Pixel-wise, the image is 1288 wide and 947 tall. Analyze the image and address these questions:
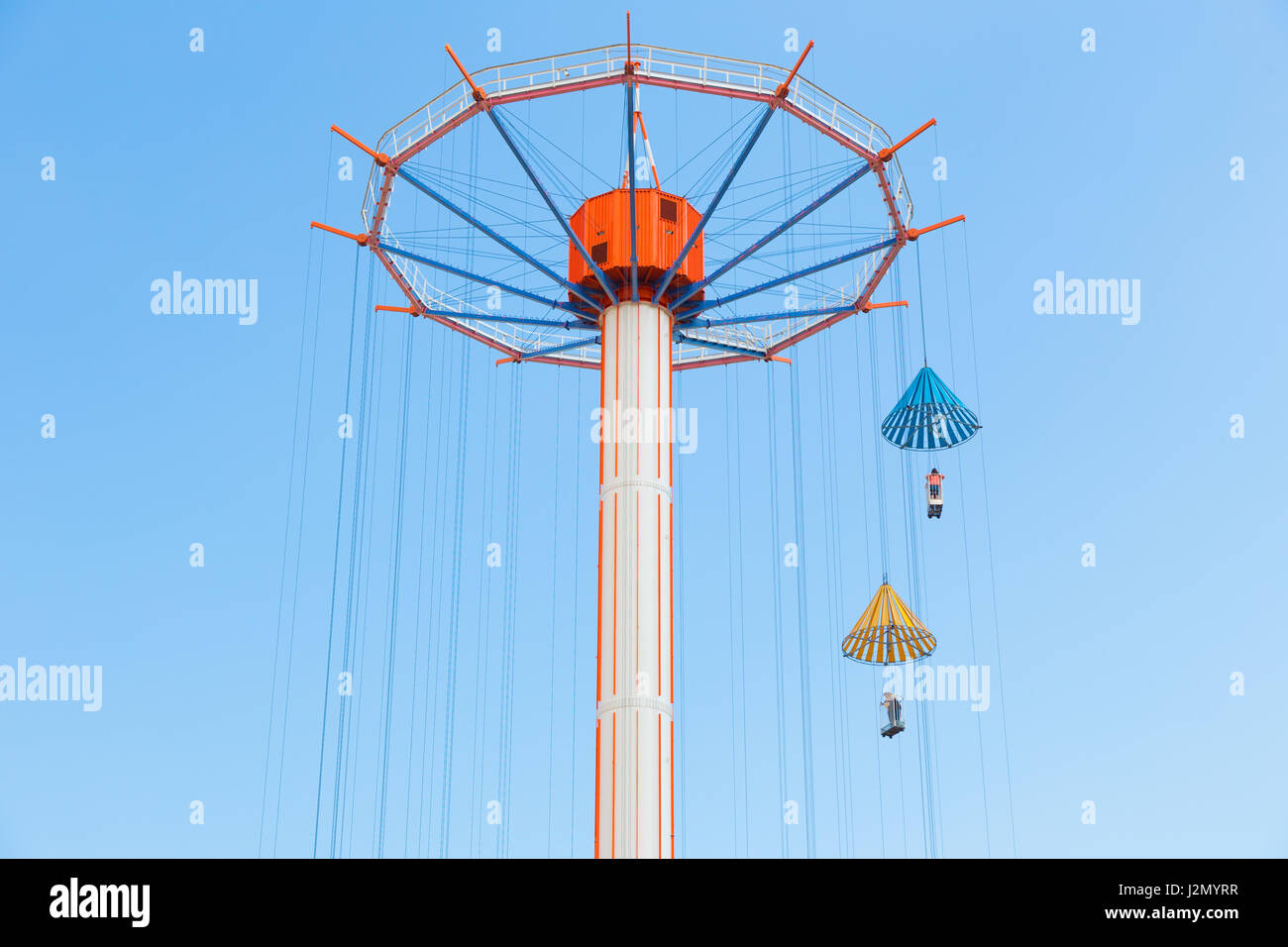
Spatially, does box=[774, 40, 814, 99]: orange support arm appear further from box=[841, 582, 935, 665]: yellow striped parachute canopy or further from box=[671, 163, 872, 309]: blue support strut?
box=[841, 582, 935, 665]: yellow striped parachute canopy

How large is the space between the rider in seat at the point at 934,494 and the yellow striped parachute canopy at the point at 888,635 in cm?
243

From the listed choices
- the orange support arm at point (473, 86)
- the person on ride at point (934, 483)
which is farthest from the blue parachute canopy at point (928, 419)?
the orange support arm at point (473, 86)

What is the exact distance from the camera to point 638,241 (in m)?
39.7

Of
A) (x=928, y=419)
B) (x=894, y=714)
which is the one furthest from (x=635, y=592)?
(x=928, y=419)

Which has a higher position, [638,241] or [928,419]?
[638,241]

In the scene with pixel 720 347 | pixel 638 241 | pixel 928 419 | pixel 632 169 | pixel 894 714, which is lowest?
pixel 894 714

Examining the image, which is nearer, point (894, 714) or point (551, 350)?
point (894, 714)

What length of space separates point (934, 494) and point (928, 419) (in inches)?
142

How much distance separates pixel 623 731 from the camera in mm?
→ 34938

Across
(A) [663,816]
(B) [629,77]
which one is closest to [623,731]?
(A) [663,816]

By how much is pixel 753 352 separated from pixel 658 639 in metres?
11.3

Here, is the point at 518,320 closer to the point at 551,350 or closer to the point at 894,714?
the point at 551,350

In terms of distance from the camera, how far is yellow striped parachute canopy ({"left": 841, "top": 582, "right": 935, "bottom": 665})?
4103 cm
